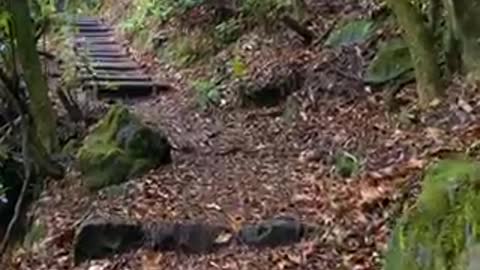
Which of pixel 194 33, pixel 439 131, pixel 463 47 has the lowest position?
pixel 439 131

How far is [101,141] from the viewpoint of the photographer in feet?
28.3

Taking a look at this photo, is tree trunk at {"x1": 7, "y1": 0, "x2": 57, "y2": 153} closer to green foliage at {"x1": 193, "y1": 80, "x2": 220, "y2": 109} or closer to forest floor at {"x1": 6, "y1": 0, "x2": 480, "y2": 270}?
forest floor at {"x1": 6, "y1": 0, "x2": 480, "y2": 270}

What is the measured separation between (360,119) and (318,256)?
9.20 ft

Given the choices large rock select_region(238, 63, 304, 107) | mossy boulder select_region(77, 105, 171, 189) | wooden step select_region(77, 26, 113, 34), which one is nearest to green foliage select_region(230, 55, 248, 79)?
large rock select_region(238, 63, 304, 107)

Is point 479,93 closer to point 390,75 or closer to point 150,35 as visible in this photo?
point 390,75

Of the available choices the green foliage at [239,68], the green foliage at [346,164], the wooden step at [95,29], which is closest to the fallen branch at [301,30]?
the green foliage at [239,68]

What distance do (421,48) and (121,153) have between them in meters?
2.88

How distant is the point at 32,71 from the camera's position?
8953 mm

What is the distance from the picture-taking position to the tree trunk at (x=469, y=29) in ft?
22.2

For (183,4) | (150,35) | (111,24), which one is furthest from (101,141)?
(111,24)

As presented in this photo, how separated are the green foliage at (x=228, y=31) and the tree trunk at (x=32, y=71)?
5.07 m

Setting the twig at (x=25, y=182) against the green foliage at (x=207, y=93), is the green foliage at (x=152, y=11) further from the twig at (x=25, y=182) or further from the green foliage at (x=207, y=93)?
the twig at (x=25, y=182)

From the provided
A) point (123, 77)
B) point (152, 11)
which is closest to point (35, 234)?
point (123, 77)

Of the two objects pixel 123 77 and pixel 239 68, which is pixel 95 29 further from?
pixel 239 68
